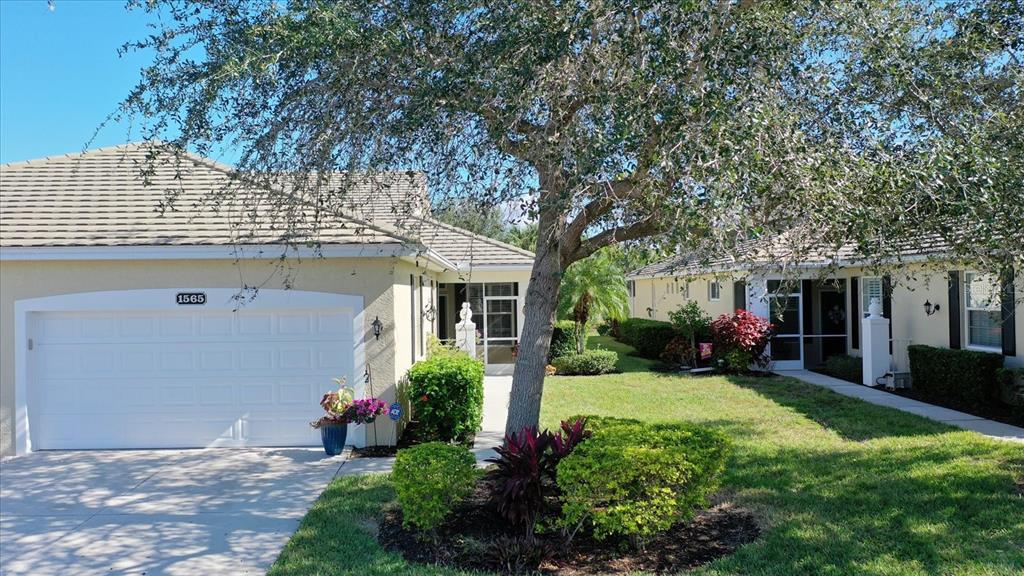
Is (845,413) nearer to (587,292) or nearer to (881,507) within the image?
(881,507)

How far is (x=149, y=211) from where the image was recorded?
11.5 meters

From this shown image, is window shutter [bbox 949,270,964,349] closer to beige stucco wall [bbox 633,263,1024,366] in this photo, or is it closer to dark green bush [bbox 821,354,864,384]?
beige stucco wall [bbox 633,263,1024,366]

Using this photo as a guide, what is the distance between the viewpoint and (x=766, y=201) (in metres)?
5.61

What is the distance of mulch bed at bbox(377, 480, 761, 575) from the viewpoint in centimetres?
616

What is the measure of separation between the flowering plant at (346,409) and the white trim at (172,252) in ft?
6.62

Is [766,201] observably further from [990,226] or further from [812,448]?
[812,448]

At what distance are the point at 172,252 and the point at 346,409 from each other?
3.31 m

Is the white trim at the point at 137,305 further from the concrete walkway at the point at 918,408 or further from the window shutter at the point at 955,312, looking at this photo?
the window shutter at the point at 955,312

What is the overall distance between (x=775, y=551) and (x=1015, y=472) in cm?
403

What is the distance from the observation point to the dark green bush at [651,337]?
23797 mm

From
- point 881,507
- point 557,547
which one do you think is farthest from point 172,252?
point 881,507

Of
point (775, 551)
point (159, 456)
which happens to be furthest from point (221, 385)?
point (775, 551)

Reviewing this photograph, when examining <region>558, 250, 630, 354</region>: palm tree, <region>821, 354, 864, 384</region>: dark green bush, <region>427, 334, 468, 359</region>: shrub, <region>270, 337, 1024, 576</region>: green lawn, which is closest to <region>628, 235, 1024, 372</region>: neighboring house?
<region>821, 354, 864, 384</region>: dark green bush

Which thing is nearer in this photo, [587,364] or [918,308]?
[918,308]
